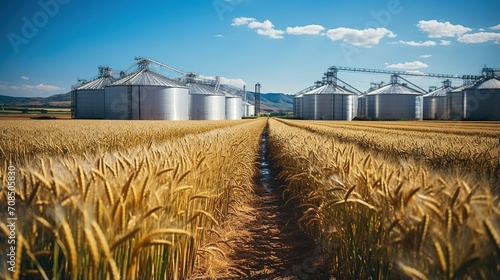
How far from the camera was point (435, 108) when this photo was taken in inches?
2719

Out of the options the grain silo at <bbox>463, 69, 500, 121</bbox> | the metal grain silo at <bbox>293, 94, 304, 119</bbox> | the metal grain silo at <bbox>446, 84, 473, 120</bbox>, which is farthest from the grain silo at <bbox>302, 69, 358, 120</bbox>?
the grain silo at <bbox>463, 69, 500, 121</bbox>

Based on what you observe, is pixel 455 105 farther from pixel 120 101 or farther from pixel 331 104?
pixel 120 101

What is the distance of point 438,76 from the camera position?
8525 cm

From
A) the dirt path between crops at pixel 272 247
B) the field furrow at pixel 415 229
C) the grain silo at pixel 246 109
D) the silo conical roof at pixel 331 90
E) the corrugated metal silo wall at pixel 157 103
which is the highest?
the silo conical roof at pixel 331 90

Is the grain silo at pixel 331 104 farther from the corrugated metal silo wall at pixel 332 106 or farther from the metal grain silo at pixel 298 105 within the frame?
the metal grain silo at pixel 298 105

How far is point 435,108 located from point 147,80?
6233 centimetres

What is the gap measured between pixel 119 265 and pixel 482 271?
165 centimetres

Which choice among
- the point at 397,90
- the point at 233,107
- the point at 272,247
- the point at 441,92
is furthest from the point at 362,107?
the point at 272,247

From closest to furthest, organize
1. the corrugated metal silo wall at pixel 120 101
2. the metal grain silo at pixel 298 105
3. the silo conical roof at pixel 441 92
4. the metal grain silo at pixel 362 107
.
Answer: the corrugated metal silo wall at pixel 120 101
the silo conical roof at pixel 441 92
the metal grain silo at pixel 362 107
the metal grain silo at pixel 298 105

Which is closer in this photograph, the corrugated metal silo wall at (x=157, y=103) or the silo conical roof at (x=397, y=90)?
the corrugated metal silo wall at (x=157, y=103)

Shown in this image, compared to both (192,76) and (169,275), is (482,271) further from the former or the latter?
(192,76)

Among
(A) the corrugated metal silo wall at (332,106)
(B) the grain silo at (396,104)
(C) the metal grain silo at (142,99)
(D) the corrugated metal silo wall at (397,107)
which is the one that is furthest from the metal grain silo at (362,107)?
(C) the metal grain silo at (142,99)

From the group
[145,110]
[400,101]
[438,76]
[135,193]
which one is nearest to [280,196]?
[135,193]

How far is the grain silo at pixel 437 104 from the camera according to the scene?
65725mm
